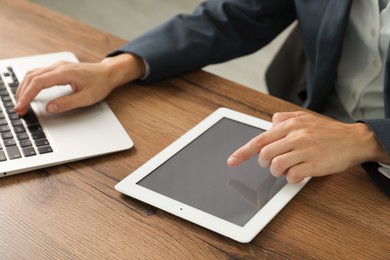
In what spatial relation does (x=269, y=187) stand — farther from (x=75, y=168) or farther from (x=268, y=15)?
(x=268, y=15)

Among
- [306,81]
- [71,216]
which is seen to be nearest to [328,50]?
→ [306,81]

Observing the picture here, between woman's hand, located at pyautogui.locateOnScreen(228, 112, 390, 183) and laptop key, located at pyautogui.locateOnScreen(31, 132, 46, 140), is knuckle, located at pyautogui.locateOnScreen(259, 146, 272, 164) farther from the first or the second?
laptop key, located at pyautogui.locateOnScreen(31, 132, 46, 140)

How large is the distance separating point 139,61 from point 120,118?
0.16 metres

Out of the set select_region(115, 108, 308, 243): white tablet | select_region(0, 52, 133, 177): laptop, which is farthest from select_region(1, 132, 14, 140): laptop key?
select_region(115, 108, 308, 243): white tablet

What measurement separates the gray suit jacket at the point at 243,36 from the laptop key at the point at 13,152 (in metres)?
0.31

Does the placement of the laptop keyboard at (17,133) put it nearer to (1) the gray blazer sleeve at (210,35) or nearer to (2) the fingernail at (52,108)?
(2) the fingernail at (52,108)

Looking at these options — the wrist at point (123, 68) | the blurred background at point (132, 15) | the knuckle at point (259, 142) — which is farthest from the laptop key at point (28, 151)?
the blurred background at point (132, 15)

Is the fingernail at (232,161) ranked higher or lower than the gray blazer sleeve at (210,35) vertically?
lower

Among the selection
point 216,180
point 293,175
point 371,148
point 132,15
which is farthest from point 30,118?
point 132,15

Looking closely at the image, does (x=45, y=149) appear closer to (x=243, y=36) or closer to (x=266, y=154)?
(x=266, y=154)

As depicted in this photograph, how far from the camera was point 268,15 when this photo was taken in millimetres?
1413

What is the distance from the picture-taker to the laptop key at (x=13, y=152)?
989mm

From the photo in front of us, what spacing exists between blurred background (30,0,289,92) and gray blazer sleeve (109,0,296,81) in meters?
1.36

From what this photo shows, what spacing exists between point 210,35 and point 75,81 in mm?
306
